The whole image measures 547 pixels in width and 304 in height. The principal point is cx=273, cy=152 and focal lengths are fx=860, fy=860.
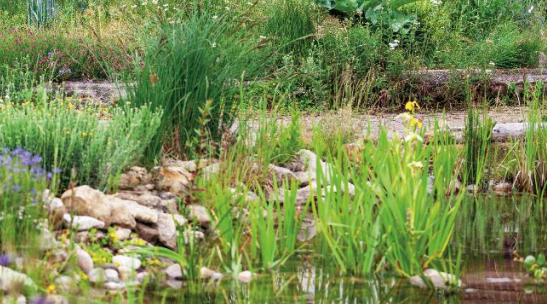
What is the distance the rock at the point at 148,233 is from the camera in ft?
15.4

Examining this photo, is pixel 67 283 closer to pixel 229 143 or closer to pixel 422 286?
pixel 422 286

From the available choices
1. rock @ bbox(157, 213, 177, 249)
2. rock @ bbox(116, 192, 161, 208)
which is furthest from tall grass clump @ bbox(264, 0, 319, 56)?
rock @ bbox(157, 213, 177, 249)

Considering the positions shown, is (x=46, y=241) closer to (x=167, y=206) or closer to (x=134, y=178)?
(x=167, y=206)

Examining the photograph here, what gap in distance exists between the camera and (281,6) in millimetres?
10867

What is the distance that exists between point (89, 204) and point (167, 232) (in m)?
0.45

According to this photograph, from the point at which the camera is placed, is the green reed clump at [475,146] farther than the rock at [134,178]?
Yes

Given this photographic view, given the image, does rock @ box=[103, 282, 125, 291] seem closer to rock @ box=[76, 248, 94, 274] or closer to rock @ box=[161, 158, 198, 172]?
rock @ box=[76, 248, 94, 274]

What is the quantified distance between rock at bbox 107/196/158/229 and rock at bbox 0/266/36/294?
3.21ft

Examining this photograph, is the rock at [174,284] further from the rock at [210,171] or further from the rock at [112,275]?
the rock at [210,171]

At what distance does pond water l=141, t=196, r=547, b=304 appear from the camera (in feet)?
12.7

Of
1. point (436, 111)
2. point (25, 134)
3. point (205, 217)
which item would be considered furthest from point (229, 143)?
point (436, 111)

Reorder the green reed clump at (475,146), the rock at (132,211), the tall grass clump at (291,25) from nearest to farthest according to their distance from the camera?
the rock at (132,211) → the green reed clump at (475,146) → the tall grass clump at (291,25)

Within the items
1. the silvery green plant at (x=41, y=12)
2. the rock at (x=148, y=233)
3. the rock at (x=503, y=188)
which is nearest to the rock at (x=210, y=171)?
the rock at (x=148, y=233)

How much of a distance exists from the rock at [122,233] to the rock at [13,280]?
0.86 metres
